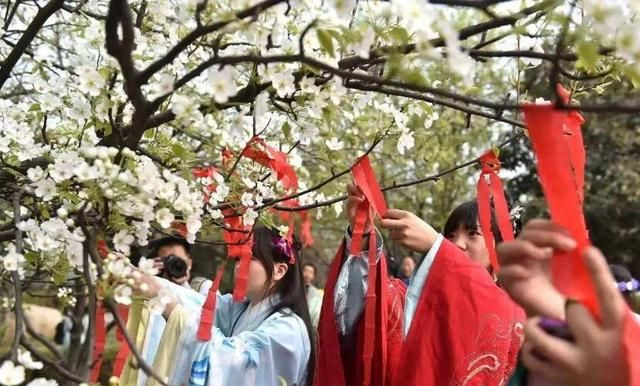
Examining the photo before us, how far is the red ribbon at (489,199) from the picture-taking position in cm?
220

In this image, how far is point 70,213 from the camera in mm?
1548

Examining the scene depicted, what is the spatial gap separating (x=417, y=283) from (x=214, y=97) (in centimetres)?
114

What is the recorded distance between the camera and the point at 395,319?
232cm

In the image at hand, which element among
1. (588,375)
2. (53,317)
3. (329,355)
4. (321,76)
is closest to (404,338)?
(329,355)

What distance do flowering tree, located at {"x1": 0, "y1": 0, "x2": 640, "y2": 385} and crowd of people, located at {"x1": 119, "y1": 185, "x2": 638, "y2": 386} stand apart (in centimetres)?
20

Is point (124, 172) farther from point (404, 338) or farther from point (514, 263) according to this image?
point (404, 338)

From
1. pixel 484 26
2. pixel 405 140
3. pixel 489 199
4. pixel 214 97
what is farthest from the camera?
pixel 489 199

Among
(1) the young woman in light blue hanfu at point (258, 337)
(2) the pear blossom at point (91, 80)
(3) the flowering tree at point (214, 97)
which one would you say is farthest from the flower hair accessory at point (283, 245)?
(2) the pear blossom at point (91, 80)

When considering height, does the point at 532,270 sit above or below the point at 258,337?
above

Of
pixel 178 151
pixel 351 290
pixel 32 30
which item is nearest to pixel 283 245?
pixel 351 290

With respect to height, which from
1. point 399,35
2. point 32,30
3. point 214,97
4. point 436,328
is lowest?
point 436,328

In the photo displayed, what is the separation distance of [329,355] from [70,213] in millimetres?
995

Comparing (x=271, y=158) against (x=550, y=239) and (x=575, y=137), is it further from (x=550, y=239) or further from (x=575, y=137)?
(x=550, y=239)

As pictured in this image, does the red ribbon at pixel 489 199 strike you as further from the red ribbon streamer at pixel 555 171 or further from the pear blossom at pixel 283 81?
the red ribbon streamer at pixel 555 171
